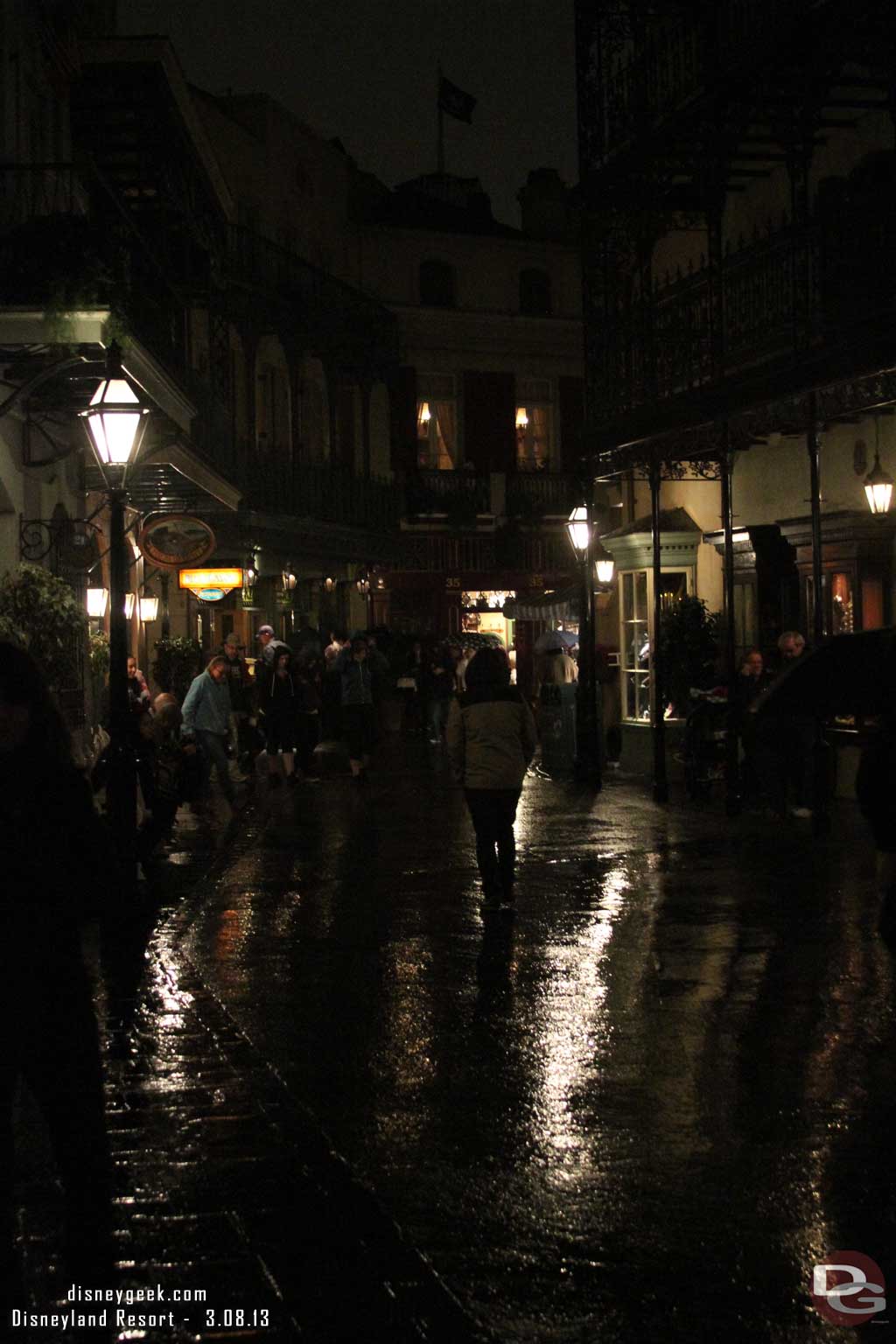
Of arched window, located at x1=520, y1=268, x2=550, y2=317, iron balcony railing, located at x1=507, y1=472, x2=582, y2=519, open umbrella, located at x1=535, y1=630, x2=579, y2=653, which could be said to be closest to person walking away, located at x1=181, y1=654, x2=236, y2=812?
open umbrella, located at x1=535, y1=630, x2=579, y2=653

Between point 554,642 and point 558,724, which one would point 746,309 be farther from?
point 554,642

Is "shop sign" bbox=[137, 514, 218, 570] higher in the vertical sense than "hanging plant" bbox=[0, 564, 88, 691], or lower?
higher

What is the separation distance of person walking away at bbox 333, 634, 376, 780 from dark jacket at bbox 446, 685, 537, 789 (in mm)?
11928

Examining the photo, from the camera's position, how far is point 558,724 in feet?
86.4

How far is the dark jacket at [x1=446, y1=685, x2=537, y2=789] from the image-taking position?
12102mm

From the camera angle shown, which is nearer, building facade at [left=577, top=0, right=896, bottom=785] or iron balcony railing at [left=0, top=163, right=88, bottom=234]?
iron balcony railing at [left=0, top=163, right=88, bottom=234]

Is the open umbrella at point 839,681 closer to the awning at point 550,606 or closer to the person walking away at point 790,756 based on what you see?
the person walking away at point 790,756

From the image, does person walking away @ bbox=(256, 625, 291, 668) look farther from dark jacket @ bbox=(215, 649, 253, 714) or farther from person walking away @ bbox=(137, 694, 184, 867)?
person walking away @ bbox=(137, 694, 184, 867)

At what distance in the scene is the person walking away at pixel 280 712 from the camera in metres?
23.8

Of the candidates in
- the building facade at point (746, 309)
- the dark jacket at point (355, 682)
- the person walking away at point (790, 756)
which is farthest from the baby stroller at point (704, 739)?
the dark jacket at point (355, 682)

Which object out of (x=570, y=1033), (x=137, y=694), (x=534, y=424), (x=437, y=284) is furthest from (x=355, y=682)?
(x=534, y=424)

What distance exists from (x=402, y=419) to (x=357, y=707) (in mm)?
25458

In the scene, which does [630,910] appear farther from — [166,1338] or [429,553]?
[429,553]

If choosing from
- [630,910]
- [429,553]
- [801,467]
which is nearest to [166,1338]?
[630,910]
